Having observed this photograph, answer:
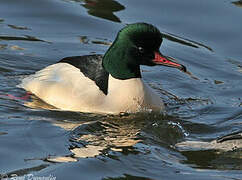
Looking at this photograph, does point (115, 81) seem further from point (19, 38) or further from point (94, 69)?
point (19, 38)

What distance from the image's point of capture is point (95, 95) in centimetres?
1004

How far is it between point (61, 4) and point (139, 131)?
222 inches

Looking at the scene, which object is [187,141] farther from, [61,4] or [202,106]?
[61,4]

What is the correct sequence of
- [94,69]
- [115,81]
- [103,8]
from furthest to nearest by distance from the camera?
[103,8] → [94,69] → [115,81]

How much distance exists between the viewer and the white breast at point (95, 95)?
10.0 metres

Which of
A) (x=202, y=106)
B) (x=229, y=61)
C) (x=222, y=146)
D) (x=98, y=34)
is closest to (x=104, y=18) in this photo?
(x=98, y=34)

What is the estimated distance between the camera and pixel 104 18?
46.3 ft

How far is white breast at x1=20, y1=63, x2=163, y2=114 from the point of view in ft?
32.9

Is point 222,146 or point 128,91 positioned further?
point 128,91

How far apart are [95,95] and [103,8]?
4.75 meters

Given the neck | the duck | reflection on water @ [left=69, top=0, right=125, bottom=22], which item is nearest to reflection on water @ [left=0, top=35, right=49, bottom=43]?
reflection on water @ [left=69, top=0, right=125, bottom=22]

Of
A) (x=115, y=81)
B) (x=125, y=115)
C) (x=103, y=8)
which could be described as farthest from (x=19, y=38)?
(x=125, y=115)

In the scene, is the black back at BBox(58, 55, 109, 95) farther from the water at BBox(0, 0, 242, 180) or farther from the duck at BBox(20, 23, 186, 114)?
the water at BBox(0, 0, 242, 180)

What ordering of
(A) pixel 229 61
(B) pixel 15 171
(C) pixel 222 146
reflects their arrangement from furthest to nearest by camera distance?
(A) pixel 229 61, (C) pixel 222 146, (B) pixel 15 171
